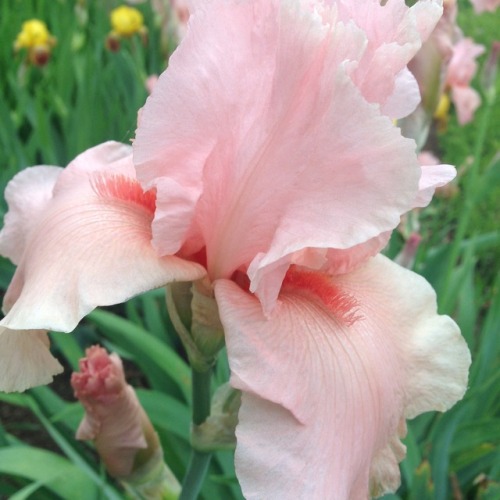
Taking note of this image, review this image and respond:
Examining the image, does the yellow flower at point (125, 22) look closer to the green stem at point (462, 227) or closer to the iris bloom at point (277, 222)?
the green stem at point (462, 227)

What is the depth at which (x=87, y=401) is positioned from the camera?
0.93m

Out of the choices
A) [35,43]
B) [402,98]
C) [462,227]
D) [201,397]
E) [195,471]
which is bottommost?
[462,227]

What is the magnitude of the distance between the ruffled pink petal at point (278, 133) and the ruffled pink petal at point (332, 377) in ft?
0.27

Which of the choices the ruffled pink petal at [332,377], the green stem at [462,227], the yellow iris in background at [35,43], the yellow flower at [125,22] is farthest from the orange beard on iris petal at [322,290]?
the yellow flower at [125,22]

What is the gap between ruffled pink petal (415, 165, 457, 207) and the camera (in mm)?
721

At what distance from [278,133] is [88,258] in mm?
218

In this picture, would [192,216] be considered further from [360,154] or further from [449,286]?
[449,286]

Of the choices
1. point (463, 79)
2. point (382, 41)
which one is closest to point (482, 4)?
point (463, 79)

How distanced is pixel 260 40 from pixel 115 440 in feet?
2.05

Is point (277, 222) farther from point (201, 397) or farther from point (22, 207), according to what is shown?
point (22, 207)

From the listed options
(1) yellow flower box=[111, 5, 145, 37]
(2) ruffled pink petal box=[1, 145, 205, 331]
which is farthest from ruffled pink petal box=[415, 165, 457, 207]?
(1) yellow flower box=[111, 5, 145, 37]

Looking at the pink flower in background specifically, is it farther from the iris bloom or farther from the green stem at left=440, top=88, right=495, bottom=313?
the iris bloom

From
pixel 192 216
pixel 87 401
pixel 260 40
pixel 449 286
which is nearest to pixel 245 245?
pixel 192 216

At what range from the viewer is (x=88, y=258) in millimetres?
640
